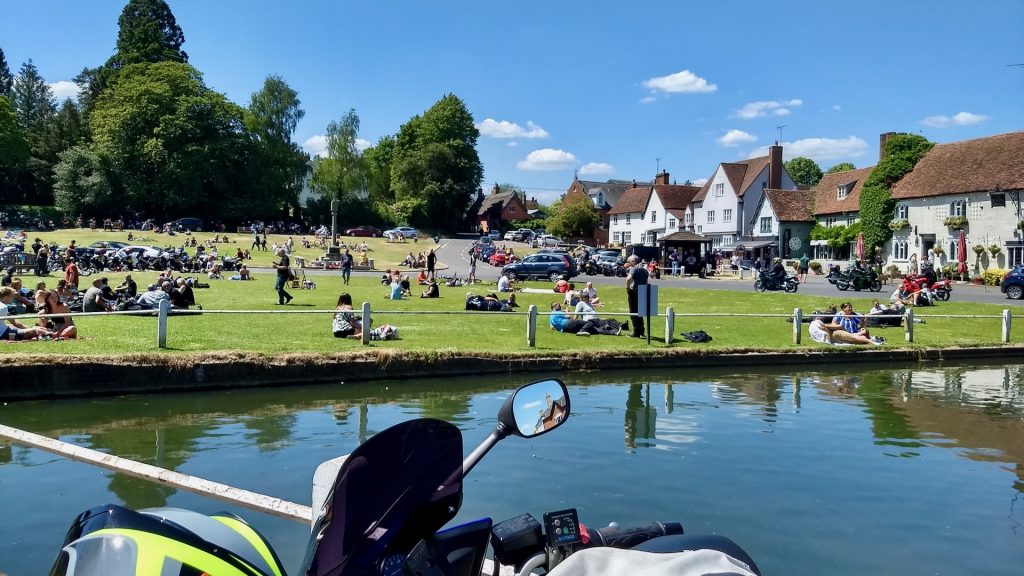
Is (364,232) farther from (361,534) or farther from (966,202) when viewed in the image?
(361,534)

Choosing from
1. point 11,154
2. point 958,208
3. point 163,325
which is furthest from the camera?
point 11,154

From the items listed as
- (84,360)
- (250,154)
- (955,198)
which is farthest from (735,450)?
(250,154)

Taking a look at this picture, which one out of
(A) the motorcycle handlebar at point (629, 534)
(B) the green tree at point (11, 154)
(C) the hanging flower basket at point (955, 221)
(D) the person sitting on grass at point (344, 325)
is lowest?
(D) the person sitting on grass at point (344, 325)

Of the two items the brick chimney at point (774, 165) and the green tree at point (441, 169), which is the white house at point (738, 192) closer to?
the brick chimney at point (774, 165)

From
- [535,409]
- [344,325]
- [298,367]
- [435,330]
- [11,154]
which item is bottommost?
[298,367]

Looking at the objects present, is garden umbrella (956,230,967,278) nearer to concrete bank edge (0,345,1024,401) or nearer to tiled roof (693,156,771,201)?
tiled roof (693,156,771,201)

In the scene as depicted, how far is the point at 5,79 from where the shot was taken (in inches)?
4353

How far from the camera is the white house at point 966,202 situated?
4575cm

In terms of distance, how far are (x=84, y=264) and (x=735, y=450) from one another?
120ft

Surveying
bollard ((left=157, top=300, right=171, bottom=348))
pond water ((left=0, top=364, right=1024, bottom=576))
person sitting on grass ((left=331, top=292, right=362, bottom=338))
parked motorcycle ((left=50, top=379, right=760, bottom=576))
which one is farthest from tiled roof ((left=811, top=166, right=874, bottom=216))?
parked motorcycle ((left=50, top=379, right=760, bottom=576))

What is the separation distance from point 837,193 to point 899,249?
1064 centimetres

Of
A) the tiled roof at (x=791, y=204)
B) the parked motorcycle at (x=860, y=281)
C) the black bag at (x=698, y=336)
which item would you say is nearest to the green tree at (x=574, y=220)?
the tiled roof at (x=791, y=204)

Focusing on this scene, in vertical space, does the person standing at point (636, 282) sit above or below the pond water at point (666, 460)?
above

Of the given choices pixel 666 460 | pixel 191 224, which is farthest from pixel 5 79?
pixel 666 460
